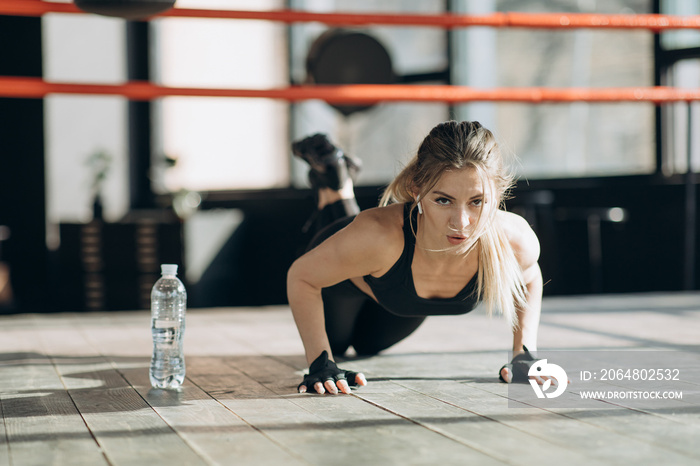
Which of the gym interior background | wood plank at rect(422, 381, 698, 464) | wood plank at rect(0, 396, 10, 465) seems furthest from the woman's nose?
the gym interior background

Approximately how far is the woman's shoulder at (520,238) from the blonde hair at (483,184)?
0.03 metres

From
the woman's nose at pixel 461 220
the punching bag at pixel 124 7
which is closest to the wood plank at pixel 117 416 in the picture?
the woman's nose at pixel 461 220

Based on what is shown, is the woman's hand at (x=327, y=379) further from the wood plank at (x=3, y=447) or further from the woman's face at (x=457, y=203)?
the wood plank at (x=3, y=447)

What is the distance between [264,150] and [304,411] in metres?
3.38

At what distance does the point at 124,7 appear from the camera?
2.03 meters

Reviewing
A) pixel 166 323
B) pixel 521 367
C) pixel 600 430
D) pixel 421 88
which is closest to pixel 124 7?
pixel 166 323

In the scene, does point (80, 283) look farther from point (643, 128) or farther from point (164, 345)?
point (643, 128)

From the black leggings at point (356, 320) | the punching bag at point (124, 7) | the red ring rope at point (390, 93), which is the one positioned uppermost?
the punching bag at point (124, 7)

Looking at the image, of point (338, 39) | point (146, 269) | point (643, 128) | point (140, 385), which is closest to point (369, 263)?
point (140, 385)

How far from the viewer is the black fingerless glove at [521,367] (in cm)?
180

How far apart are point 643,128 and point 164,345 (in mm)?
3207

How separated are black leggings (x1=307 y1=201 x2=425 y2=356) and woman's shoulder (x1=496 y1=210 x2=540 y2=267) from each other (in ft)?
1.36

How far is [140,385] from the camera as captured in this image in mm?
1853

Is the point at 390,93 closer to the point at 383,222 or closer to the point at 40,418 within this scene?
the point at 383,222
